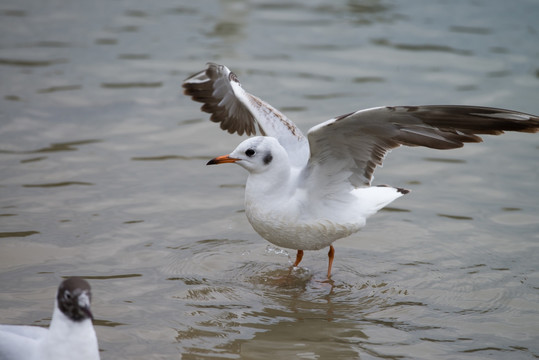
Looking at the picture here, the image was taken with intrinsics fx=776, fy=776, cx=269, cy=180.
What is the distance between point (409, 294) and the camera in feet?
19.7

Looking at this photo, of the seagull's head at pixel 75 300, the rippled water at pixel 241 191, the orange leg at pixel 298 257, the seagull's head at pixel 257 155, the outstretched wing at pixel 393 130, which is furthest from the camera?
the orange leg at pixel 298 257

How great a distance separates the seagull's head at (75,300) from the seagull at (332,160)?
78.2 inches

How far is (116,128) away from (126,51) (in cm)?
302

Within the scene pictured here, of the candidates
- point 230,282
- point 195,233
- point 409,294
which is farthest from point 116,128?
point 409,294

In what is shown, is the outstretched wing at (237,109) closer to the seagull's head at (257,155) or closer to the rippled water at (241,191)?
the seagull's head at (257,155)

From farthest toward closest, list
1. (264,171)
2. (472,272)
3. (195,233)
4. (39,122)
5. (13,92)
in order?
(13,92)
(39,122)
(195,233)
(472,272)
(264,171)

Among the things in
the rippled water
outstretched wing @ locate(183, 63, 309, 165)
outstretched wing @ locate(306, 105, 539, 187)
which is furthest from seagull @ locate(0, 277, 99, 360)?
outstretched wing @ locate(183, 63, 309, 165)

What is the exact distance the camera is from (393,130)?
5645 mm

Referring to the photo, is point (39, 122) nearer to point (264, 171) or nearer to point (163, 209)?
point (163, 209)

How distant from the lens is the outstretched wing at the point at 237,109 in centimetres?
657

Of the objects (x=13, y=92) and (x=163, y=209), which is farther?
(x=13, y=92)

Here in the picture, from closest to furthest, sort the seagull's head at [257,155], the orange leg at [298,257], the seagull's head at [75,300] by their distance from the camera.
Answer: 1. the seagull's head at [75,300]
2. the seagull's head at [257,155]
3. the orange leg at [298,257]

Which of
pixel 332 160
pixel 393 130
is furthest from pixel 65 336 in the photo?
pixel 393 130

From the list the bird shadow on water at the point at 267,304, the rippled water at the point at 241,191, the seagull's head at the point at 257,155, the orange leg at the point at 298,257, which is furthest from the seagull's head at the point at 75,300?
the orange leg at the point at 298,257
